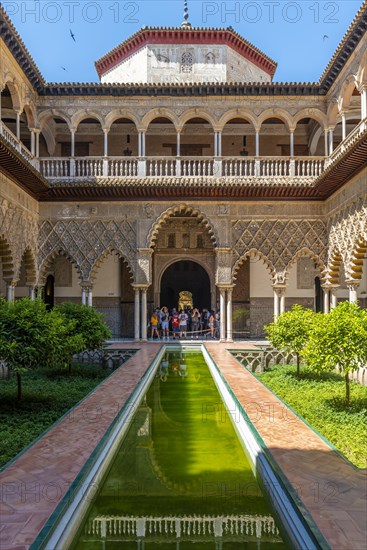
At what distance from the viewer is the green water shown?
349 cm

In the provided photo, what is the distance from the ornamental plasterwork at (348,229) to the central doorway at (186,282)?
625 centimetres

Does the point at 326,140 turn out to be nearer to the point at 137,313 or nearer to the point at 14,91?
the point at 137,313

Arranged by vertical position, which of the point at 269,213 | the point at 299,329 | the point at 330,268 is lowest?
the point at 299,329

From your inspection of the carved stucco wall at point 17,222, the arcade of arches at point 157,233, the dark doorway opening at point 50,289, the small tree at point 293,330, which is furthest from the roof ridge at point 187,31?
the small tree at point 293,330

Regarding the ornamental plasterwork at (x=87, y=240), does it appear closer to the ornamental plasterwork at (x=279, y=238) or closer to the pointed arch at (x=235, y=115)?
the ornamental plasterwork at (x=279, y=238)

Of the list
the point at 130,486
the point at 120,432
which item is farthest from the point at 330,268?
the point at 130,486

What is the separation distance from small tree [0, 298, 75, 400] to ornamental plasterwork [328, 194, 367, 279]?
7398 millimetres

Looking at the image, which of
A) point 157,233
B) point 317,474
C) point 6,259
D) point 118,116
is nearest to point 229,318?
point 157,233

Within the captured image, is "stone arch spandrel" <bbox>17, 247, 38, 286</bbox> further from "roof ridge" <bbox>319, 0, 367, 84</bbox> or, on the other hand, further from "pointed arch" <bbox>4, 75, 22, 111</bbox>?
"roof ridge" <bbox>319, 0, 367, 84</bbox>

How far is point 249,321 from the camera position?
17.8 meters

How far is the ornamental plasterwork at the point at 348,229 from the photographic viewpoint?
11.8 meters

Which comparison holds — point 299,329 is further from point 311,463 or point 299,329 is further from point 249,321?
point 249,321

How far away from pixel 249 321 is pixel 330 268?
3.93 meters

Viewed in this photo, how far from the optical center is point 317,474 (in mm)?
4164
